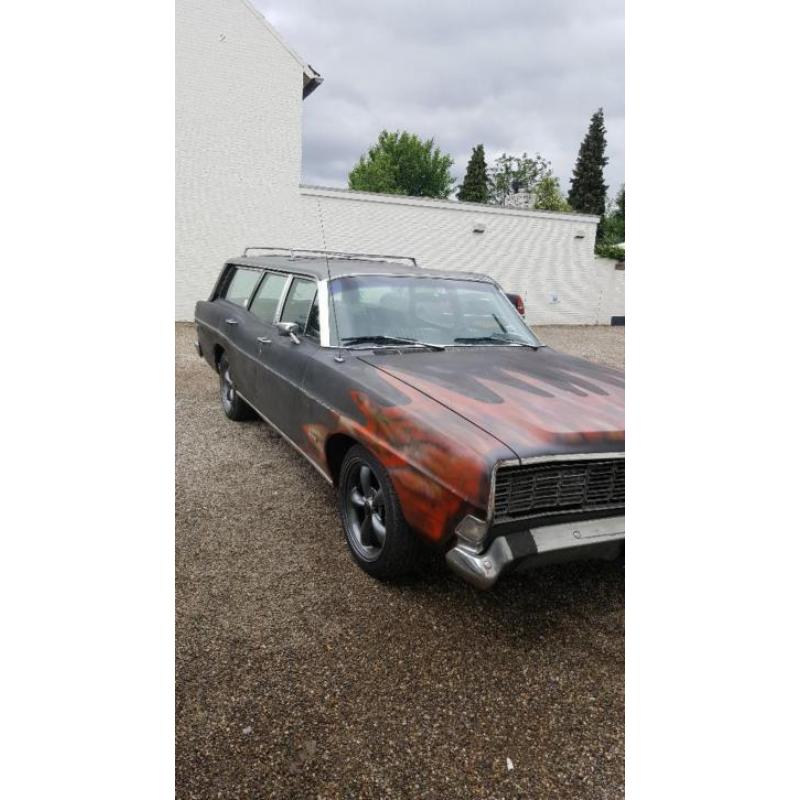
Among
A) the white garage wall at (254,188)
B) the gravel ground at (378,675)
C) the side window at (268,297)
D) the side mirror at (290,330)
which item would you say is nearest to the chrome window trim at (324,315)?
the side mirror at (290,330)

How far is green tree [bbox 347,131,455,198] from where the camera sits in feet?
140

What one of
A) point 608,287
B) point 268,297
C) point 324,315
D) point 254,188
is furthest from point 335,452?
point 608,287

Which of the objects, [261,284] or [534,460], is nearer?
[534,460]

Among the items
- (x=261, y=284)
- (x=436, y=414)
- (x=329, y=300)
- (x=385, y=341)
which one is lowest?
(x=436, y=414)

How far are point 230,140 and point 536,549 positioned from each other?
14820 millimetres

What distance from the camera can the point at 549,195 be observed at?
4122 cm

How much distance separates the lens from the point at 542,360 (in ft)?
10.4

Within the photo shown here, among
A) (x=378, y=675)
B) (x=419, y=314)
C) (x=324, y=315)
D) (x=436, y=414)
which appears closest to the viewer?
(x=378, y=675)

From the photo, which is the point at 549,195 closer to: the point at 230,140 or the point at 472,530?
the point at 230,140

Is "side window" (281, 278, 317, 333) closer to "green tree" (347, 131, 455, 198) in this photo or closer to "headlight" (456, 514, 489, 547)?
"headlight" (456, 514, 489, 547)

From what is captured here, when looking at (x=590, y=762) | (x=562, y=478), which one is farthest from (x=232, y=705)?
(x=562, y=478)

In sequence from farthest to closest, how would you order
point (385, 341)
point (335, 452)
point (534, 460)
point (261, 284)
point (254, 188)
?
point (254, 188) < point (261, 284) < point (385, 341) < point (335, 452) < point (534, 460)
